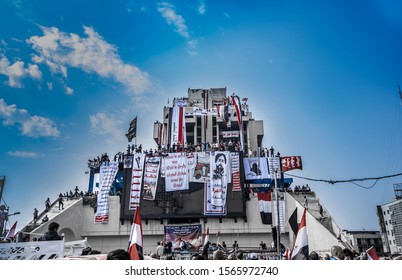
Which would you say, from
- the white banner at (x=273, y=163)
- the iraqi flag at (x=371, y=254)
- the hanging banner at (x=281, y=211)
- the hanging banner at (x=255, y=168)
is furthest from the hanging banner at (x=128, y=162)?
the iraqi flag at (x=371, y=254)

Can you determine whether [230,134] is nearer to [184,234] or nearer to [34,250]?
[184,234]

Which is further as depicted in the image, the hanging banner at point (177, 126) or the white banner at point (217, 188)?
the hanging banner at point (177, 126)

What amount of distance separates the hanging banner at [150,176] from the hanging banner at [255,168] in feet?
24.3

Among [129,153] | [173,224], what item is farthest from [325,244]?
[129,153]

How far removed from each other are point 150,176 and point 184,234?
5315mm

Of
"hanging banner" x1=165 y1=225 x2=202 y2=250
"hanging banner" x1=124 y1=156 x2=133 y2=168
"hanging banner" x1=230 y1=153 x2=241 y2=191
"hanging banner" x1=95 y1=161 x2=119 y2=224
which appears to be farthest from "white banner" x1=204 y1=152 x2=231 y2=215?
"hanging banner" x1=95 y1=161 x2=119 y2=224

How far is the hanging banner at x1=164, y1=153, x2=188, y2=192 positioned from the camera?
26406mm

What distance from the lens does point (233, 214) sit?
85.7 ft

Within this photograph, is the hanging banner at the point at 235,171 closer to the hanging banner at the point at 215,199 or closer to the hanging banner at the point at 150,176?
the hanging banner at the point at 215,199

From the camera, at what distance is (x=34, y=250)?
677 cm

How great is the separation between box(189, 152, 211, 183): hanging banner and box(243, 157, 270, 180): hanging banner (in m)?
3.36

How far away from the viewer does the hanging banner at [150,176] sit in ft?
86.6
